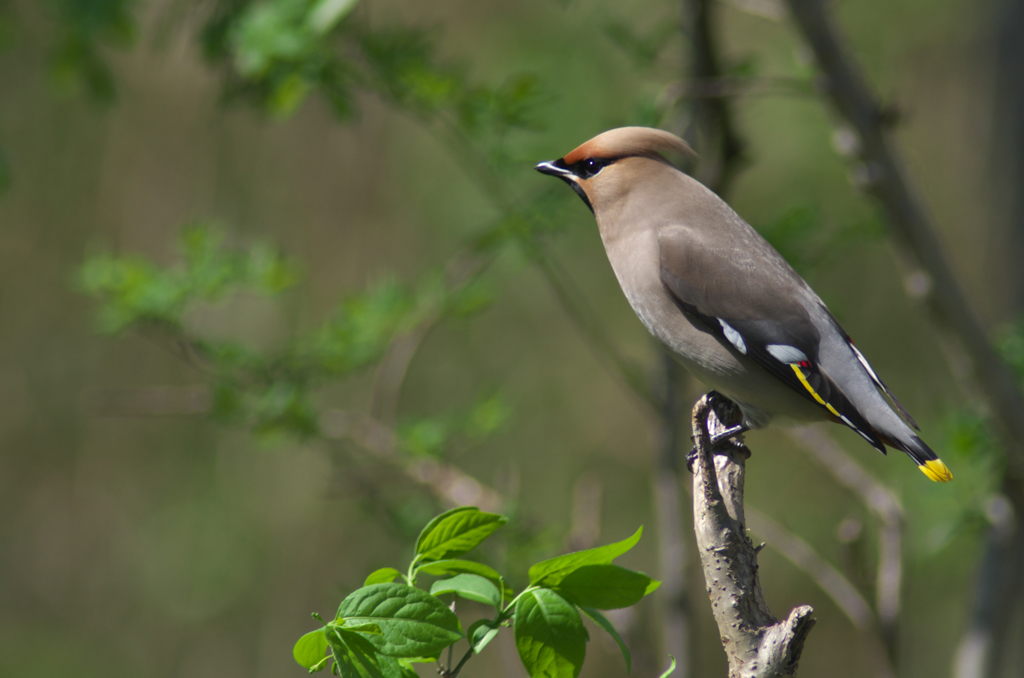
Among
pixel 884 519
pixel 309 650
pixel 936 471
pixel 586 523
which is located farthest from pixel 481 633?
pixel 884 519

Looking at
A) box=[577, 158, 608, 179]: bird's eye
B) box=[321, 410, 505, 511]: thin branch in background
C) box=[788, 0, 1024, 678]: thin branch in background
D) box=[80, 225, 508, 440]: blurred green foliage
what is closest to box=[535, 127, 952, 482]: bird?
box=[577, 158, 608, 179]: bird's eye

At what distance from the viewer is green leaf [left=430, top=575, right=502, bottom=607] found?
0.89m

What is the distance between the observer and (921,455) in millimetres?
1753

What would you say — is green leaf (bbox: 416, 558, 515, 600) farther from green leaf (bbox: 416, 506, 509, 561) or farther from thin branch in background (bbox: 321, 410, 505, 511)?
thin branch in background (bbox: 321, 410, 505, 511)

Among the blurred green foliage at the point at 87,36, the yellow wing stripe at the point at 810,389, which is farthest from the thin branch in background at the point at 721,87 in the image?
the blurred green foliage at the point at 87,36

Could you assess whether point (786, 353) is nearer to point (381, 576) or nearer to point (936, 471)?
point (936, 471)

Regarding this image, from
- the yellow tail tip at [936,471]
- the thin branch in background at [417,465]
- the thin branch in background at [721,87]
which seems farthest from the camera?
the thin branch in background at [417,465]

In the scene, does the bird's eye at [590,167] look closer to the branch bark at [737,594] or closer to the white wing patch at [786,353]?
the white wing patch at [786,353]

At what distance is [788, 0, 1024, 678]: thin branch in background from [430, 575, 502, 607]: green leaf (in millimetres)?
2018

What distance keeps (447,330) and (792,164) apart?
2.65 meters

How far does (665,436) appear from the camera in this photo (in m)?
2.96

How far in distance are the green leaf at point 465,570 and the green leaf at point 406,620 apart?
7 centimetres

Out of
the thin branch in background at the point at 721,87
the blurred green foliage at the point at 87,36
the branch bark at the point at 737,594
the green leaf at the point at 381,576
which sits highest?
the blurred green foliage at the point at 87,36

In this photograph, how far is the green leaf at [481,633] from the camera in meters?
0.91
